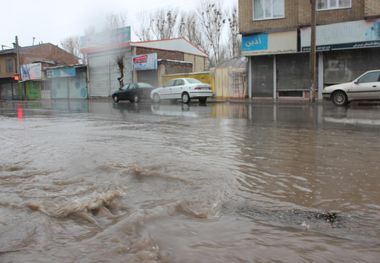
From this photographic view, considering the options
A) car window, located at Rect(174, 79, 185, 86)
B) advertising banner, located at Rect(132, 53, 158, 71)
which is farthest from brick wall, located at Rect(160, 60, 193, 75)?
car window, located at Rect(174, 79, 185, 86)

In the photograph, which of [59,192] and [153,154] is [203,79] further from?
[59,192]

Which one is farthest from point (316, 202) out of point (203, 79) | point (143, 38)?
point (143, 38)

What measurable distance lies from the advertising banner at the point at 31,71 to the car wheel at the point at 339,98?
122ft

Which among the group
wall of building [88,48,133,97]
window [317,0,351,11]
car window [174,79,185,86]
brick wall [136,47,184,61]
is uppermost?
window [317,0,351,11]

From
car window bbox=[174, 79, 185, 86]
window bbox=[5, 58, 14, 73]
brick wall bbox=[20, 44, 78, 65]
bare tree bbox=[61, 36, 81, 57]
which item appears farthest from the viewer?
bare tree bbox=[61, 36, 81, 57]

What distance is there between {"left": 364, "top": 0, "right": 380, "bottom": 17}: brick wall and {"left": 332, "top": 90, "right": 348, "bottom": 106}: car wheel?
18.8 feet

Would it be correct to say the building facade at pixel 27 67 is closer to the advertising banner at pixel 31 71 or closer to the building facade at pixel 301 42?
the advertising banner at pixel 31 71

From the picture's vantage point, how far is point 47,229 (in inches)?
145

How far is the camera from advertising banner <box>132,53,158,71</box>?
33406 millimetres

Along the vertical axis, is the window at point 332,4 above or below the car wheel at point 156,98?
above

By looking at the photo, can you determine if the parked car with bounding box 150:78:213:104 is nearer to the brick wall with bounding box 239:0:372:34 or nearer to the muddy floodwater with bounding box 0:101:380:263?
the brick wall with bounding box 239:0:372:34

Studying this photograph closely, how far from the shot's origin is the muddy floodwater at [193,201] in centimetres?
319

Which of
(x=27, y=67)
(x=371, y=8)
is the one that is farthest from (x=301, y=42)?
(x=27, y=67)

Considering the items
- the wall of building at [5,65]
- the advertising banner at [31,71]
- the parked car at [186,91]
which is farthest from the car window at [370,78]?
the wall of building at [5,65]
